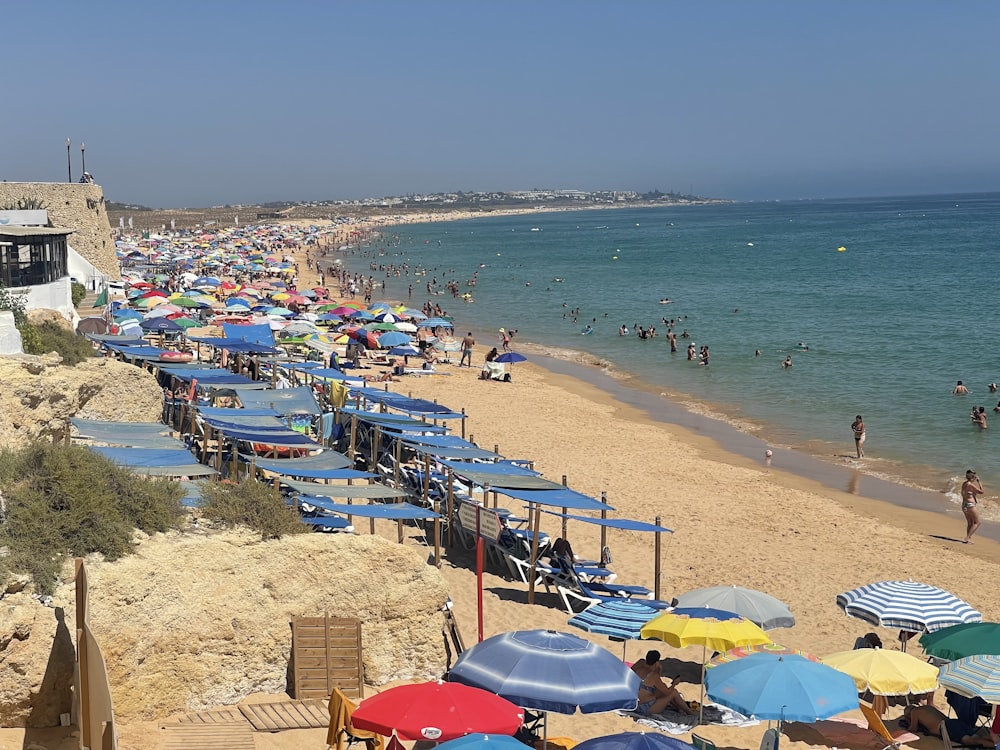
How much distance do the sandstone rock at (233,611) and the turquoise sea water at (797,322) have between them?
14.5m

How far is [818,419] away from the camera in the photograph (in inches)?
1032

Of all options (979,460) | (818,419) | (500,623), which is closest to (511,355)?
(818,419)

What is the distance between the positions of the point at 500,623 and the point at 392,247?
98027mm

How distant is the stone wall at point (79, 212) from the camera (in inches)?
1503

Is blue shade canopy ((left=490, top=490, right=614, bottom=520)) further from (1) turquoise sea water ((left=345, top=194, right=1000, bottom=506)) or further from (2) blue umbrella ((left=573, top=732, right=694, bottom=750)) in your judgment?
(1) turquoise sea water ((left=345, top=194, right=1000, bottom=506))

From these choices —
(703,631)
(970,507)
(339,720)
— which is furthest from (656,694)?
(970,507)

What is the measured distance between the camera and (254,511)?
8.71 meters

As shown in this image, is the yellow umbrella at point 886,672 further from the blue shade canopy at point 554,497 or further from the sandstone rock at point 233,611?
the blue shade canopy at point 554,497

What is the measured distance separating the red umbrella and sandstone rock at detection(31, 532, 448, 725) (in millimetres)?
1623

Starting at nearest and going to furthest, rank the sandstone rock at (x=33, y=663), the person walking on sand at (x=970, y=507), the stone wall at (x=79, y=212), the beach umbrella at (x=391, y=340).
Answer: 1. the sandstone rock at (x=33, y=663)
2. the person walking on sand at (x=970, y=507)
3. the beach umbrella at (x=391, y=340)
4. the stone wall at (x=79, y=212)

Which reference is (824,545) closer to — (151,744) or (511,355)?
(151,744)

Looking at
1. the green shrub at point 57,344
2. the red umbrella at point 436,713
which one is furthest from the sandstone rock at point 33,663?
the green shrub at point 57,344

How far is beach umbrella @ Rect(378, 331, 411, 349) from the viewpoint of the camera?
2825 cm

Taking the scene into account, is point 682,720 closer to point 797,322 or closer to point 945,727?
point 945,727
